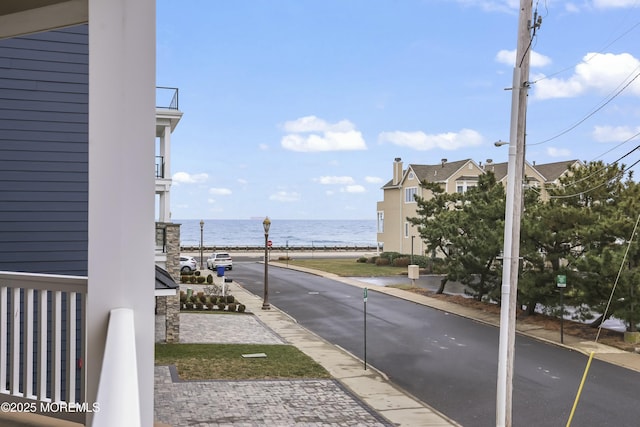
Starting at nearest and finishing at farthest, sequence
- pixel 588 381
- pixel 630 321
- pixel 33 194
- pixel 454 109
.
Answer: pixel 33 194 → pixel 588 381 → pixel 630 321 → pixel 454 109

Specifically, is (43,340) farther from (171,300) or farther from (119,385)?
(171,300)

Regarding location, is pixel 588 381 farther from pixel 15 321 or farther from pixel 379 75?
pixel 379 75

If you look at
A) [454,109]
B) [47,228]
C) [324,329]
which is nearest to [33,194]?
[47,228]

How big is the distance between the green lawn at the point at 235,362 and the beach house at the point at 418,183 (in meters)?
32.0

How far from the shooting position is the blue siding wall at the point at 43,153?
25.6 ft

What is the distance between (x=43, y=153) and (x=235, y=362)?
30.5 feet

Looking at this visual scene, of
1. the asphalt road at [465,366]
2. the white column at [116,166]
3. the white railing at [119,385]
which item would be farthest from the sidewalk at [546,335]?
the white railing at [119,385]

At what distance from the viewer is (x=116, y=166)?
3.14 metres

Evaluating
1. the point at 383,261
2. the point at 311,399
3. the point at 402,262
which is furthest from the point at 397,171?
A: the point at 311,399

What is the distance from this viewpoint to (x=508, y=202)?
38.7 feet

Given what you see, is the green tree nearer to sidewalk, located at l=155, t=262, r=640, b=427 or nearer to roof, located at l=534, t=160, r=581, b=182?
sidewalk, located at l=155, t=262, r=640, b=427

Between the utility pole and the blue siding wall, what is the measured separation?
7.54 meters

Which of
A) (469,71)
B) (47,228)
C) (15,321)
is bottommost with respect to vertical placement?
(15,321)

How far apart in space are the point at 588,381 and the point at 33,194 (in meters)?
13.5
